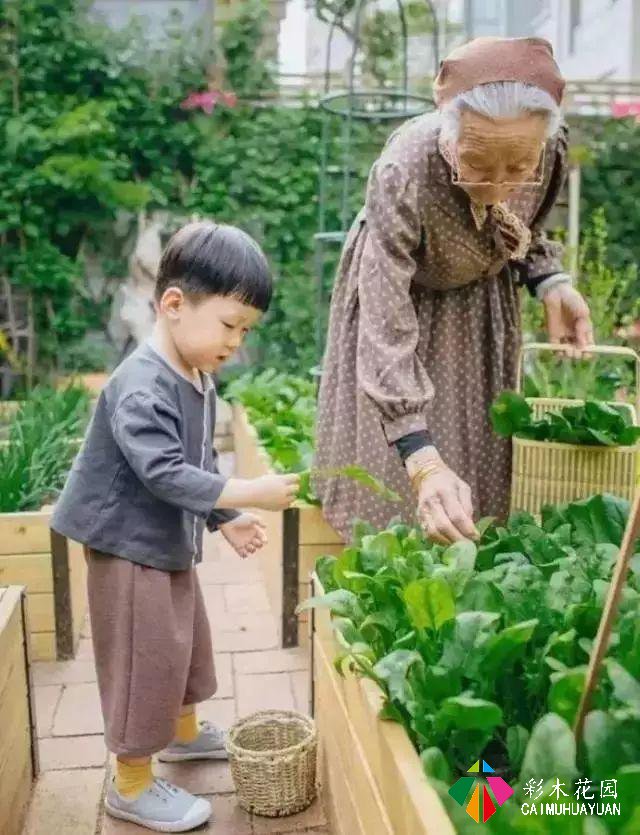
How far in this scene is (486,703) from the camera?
0.97 m

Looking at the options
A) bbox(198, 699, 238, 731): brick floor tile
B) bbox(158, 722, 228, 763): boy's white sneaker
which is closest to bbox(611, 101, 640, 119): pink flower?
bbox(198, 699, 238, 731): brick floor tile

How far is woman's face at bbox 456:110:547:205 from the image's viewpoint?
4.67 feet

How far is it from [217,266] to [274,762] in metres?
0.89

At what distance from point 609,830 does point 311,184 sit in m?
5.22

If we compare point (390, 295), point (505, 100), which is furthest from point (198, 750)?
point (505, 100)

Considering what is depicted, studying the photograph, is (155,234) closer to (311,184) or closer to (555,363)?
(311,184)

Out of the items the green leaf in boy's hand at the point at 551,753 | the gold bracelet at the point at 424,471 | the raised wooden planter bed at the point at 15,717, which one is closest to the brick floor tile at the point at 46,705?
the raised wooden planter bed at the point at 15,717

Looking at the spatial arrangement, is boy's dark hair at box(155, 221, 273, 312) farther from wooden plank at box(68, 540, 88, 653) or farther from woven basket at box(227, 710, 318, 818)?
wooden plank at box(68, 540, 88, 653)

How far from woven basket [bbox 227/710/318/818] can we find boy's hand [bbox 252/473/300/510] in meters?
0.47

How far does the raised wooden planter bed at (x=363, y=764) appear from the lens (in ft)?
3.11

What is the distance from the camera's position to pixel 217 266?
1639 millimetres

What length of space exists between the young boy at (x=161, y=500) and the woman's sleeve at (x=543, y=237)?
0.55 meters

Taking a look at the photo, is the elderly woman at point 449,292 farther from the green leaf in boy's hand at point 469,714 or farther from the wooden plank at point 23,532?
the wooden plank at point 23,532

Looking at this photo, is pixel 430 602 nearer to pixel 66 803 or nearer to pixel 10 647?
pixel 10 647
